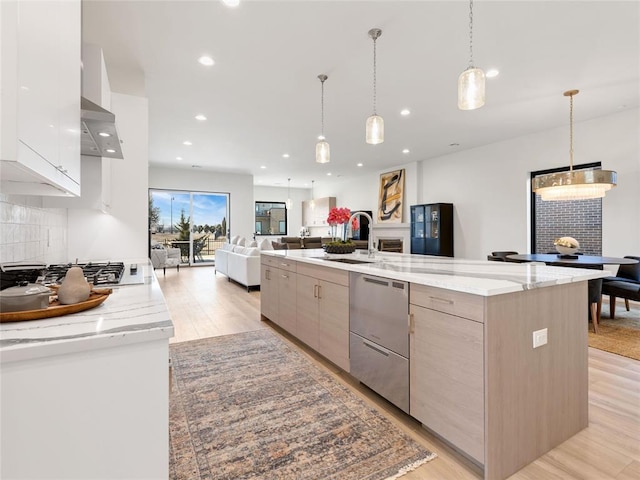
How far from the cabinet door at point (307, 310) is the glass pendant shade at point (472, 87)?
1.74 m

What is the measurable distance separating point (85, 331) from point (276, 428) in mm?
1342

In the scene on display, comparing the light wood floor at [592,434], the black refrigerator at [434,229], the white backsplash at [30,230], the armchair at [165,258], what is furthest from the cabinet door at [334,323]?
the armchair at [165,258]

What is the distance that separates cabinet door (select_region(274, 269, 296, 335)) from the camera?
3.20 m

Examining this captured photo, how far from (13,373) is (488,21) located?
3.66 metres

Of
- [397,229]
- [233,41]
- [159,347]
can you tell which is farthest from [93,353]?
[397,229]

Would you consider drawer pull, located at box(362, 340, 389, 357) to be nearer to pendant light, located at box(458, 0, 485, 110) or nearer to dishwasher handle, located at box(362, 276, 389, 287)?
dishwasher handle, located at box(362, 276, 389, 287)

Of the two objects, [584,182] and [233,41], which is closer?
[233,41]

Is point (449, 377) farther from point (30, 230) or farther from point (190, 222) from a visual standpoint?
point (190, 222)

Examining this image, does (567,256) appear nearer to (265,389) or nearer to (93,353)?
(265,389)

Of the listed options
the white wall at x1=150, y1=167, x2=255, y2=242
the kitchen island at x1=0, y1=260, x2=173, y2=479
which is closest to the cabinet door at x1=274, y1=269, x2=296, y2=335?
the kitchen island at x1=0, y1=260, x2=173, y2=479

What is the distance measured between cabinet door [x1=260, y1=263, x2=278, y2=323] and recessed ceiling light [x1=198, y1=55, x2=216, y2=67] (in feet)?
7.45

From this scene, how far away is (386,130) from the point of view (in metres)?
5.81

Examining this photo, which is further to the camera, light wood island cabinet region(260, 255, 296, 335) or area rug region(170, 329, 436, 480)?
light wood island cabinet region(260, 255, 296, 335)

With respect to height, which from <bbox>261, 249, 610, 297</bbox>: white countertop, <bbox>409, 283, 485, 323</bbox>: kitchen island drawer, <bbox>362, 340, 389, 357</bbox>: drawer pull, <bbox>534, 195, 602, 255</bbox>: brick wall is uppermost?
<bbox>534, 195, 602, 255</bbox>: brick wall
